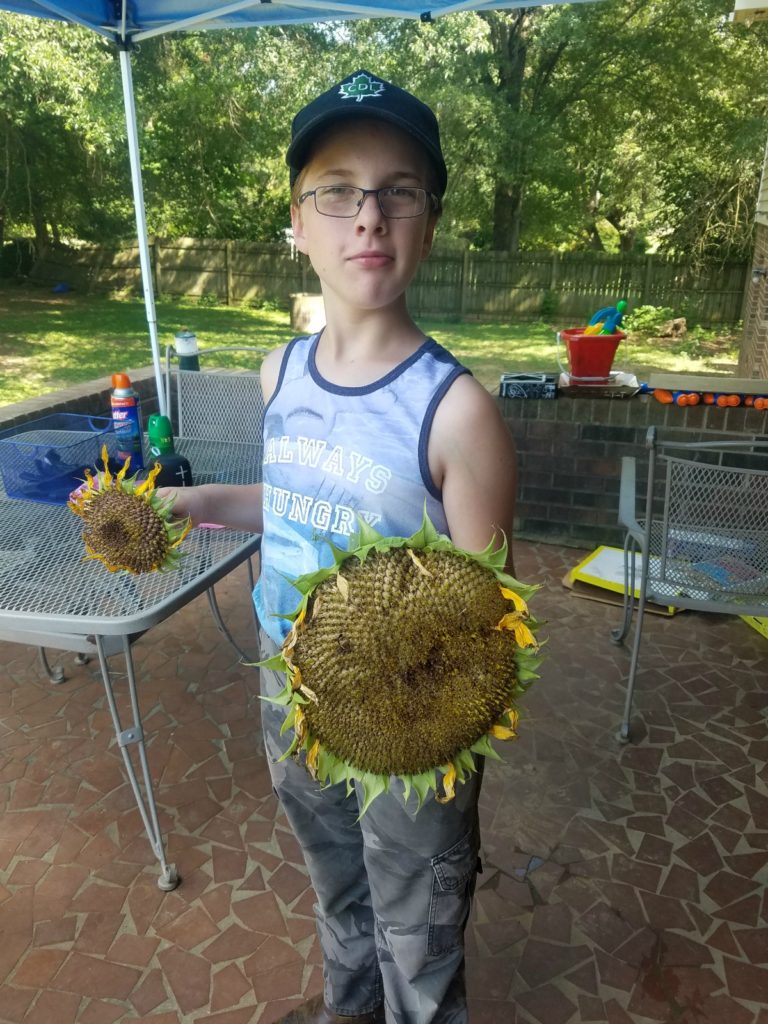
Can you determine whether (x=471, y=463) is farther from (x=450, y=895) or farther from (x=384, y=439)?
(x=450, y=895)

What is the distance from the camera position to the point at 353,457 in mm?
1170

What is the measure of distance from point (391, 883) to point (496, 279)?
14.4 meters

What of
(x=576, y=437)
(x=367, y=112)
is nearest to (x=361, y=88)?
(x=367, y=112)

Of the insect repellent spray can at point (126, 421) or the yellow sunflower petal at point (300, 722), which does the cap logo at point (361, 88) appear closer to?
the yellow sunflower petal at point (300, 722)

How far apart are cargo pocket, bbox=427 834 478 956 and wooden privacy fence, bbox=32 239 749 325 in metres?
13.9

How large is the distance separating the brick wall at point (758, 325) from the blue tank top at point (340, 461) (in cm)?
669

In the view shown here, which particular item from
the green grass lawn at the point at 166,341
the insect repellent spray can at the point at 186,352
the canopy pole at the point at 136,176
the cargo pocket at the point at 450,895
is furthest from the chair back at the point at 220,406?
the green grass lawn at the point at 166,341

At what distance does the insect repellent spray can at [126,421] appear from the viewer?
227 cm

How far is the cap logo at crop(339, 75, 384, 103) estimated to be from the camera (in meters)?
1.10

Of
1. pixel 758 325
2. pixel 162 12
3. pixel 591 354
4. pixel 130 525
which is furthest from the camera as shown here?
pixel 758 325

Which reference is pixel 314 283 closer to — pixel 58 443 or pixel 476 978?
pixel 58 443

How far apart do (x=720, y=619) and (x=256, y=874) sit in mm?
2483

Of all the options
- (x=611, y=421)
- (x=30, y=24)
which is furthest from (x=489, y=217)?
(x=611, y=421)

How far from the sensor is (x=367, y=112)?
3.58ft
